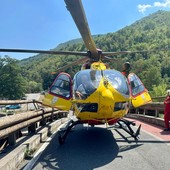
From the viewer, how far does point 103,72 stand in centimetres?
831

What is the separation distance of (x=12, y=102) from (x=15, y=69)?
312 ft

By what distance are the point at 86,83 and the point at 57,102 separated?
4.53ft

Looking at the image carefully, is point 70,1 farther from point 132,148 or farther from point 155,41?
point 155,41

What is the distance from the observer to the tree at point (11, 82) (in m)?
96.2

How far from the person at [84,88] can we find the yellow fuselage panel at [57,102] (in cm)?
71

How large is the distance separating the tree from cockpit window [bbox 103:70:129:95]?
299 ft

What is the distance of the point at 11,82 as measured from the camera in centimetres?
9700

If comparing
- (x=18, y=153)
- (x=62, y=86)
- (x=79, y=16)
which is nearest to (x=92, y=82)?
(x=62, y=86)

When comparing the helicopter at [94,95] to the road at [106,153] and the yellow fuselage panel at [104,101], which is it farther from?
the road at [106,153]

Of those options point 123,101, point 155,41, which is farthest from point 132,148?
point 155,41

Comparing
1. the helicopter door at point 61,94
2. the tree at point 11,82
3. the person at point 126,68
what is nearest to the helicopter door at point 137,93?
the person at point 126,68

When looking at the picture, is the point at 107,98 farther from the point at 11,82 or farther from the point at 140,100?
the point at 11,82

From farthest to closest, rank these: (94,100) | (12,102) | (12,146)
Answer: (12,102)
(94,100)
(12,146)

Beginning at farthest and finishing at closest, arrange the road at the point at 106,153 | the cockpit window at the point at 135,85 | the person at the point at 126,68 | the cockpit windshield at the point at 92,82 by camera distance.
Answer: the person at the point at 126,68
the cockpit window at the point at 135,85
the cockpit windshield at the point at 92,82
the road at the point at 106,153
